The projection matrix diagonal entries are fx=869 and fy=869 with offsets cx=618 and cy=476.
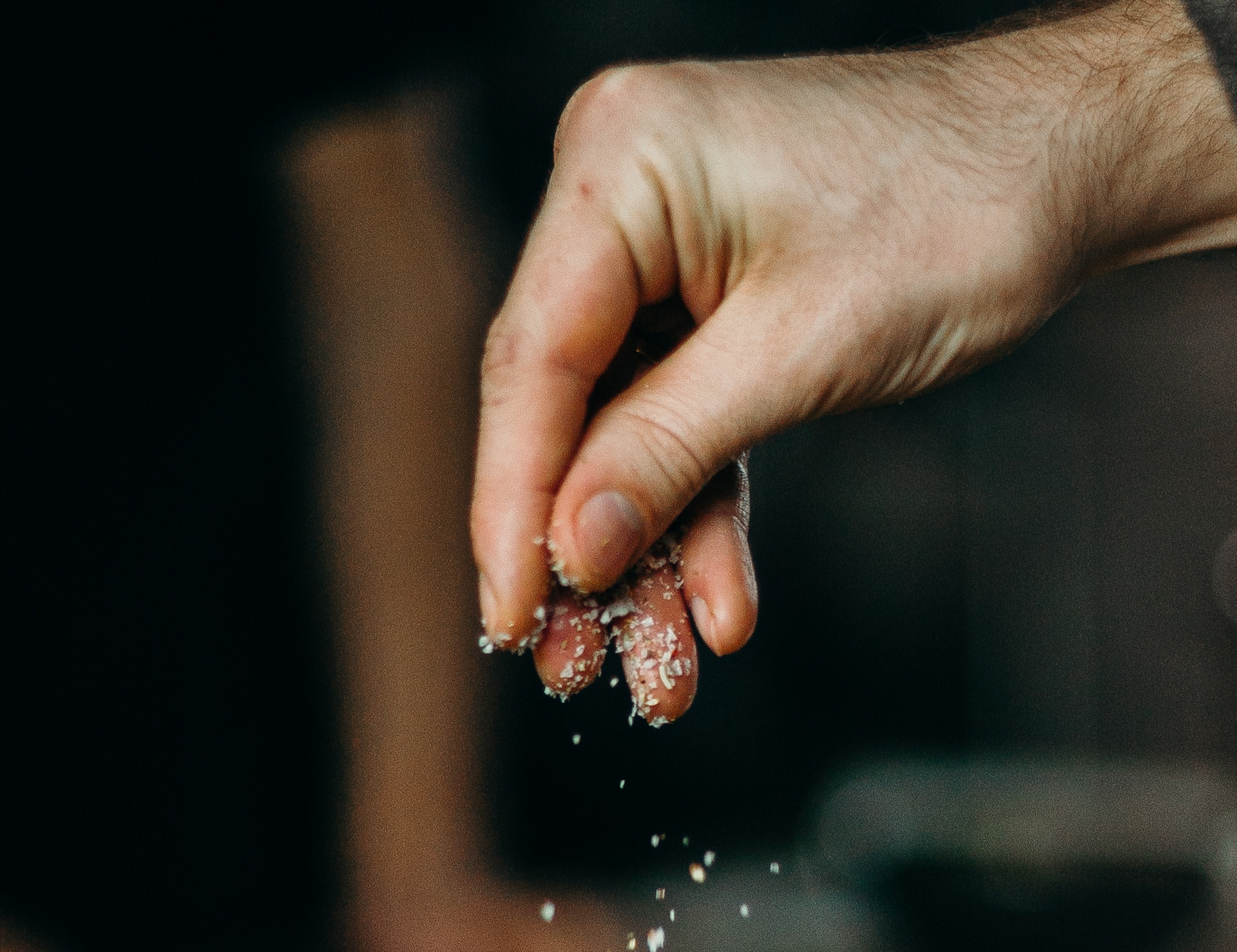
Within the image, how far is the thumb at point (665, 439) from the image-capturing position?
0.45m

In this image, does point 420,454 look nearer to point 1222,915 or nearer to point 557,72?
point 557,72

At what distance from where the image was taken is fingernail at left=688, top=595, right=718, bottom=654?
529 mm

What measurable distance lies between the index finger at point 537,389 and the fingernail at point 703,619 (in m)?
0.11

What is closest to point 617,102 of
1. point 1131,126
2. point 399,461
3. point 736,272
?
point 736,272

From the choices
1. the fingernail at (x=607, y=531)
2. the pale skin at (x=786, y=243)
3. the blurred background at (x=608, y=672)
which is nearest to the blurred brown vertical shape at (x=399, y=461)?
the blurred background at (x=608, y=672)

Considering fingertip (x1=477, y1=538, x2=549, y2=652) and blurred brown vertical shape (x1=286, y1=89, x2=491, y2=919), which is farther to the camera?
blurred brown vertical shape (x1=286, y1=89, x2=491, y2=919)

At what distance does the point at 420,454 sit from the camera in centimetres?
123

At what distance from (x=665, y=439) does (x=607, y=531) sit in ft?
0.20

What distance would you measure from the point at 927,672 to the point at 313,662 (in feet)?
2.84

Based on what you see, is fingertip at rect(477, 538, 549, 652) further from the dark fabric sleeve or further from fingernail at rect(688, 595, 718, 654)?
the dark fabric sleeve

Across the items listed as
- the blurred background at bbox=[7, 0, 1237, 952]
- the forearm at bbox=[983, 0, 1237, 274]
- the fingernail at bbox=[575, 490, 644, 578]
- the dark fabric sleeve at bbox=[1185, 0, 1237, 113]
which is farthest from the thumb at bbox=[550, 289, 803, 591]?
the blurred background at bbox=[7, 0, 1237, 952]

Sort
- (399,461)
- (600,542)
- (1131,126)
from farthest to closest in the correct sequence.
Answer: (399,461), (1131,126), (600,542)

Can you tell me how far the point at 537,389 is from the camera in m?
0.47

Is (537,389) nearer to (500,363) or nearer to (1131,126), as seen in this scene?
(500,363)
